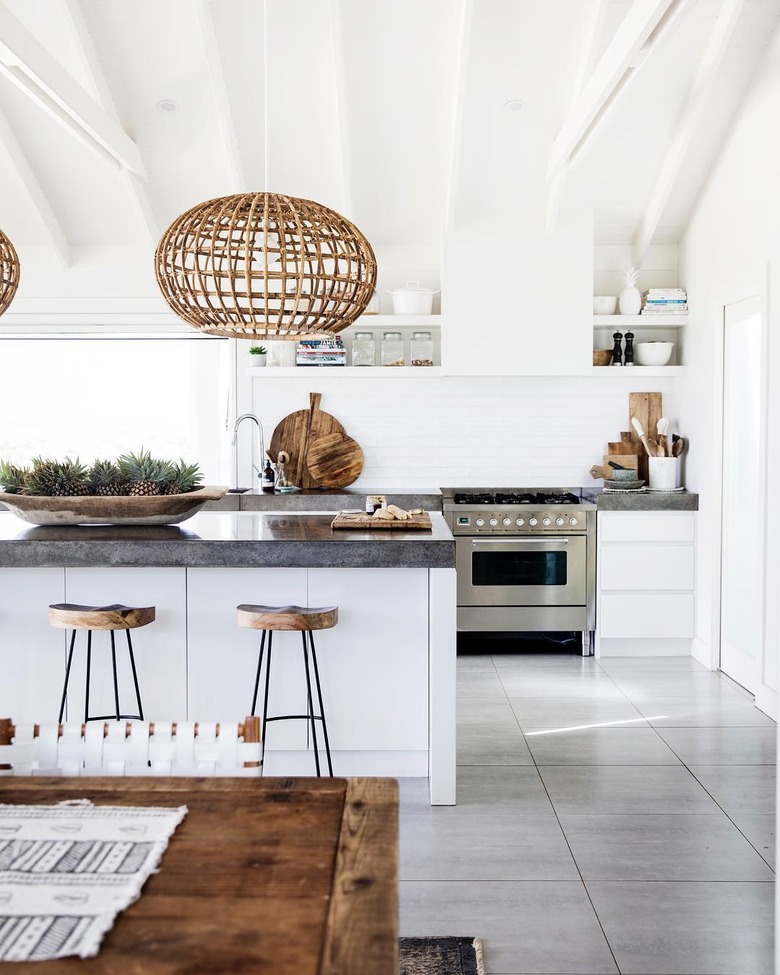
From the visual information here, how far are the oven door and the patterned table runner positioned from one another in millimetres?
4590

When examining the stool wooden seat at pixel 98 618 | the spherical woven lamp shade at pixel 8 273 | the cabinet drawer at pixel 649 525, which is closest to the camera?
the spherical woven lamp shade at pixel 8 273

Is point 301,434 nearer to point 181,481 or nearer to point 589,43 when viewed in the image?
point 181,481

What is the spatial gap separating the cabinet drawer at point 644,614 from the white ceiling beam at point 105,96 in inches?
157

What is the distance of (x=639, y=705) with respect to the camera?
511cm

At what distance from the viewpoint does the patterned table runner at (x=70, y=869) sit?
125 cm

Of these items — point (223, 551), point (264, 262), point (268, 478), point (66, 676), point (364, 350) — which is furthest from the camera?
point (364, 350)

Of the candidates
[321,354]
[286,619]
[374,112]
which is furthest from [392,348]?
[286,619]

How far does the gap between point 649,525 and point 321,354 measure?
254 cm

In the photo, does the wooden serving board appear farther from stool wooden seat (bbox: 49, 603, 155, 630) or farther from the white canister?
the white canister

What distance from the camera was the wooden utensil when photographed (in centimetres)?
677

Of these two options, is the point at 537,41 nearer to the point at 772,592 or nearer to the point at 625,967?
the point at 772,592

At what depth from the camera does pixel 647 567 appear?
20.2 ft

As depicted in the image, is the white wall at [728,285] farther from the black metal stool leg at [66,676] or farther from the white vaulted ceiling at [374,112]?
the black metal stool leg at [66,676]

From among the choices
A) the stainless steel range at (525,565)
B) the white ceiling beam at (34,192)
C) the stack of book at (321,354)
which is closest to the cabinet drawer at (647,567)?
the stainless steel range at (525,565)
